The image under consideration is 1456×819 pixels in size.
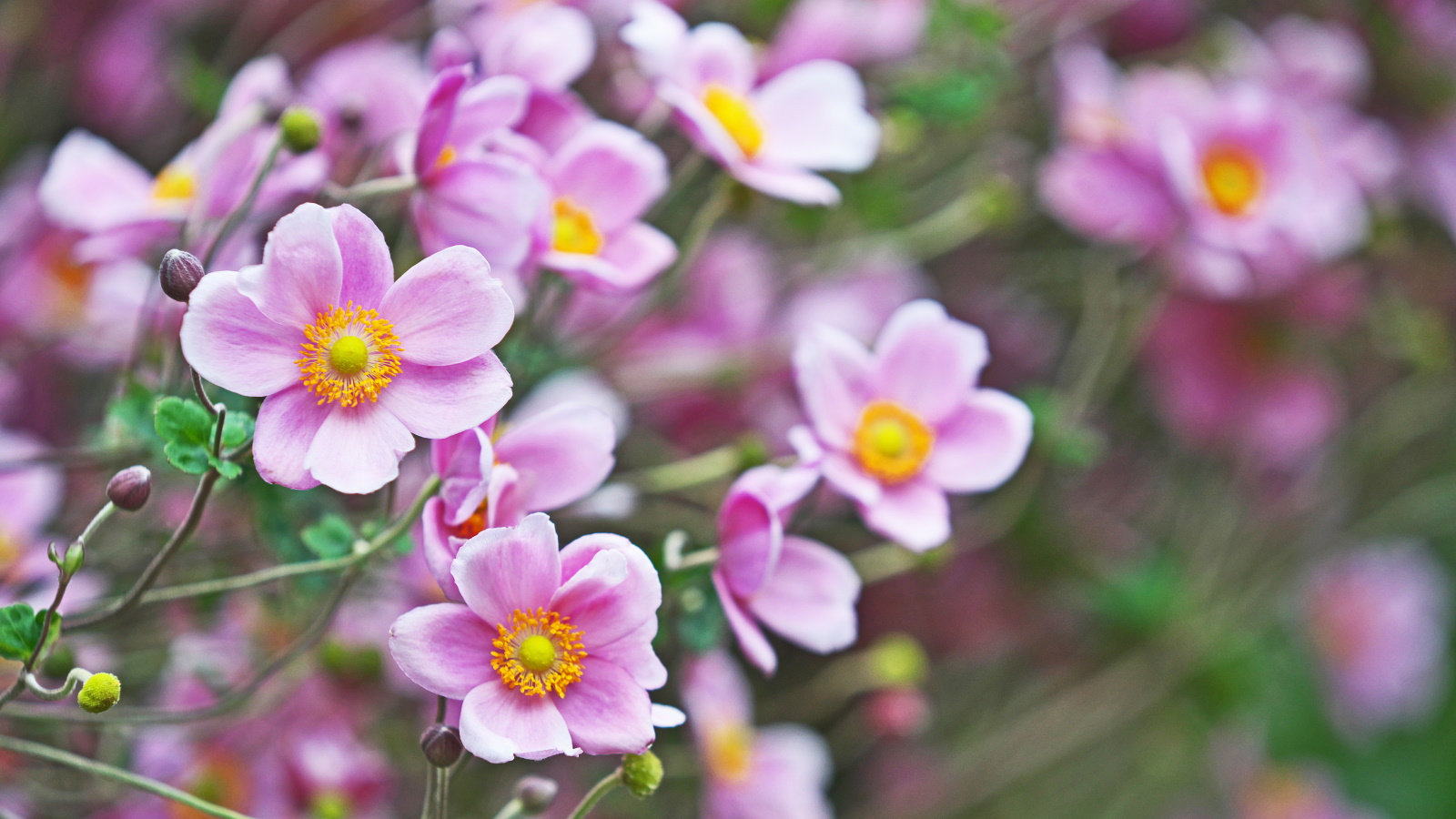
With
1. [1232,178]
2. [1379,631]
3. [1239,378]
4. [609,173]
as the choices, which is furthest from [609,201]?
[1379,631]

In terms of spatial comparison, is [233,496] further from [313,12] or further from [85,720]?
[313,12]

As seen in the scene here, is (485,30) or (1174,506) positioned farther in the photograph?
(1174,506)

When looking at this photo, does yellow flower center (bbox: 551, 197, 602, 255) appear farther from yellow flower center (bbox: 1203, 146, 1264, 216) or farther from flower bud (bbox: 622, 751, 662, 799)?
yellow flower center (bbox: 1203, 146, 1264, 216)

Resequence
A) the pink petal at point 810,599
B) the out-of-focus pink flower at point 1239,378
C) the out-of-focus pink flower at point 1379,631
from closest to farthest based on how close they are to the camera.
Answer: the pink petal at point 810,599 → the out-of-focus pink flower at point 1239,378 → the out-of-focus pink flower at point 1379,631

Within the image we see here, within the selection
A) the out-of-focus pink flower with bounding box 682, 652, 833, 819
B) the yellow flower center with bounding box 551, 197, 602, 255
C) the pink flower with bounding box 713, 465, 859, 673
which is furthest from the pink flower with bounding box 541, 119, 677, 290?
the out-of-focus pink flower with bounding box 682, 652, 833, 819

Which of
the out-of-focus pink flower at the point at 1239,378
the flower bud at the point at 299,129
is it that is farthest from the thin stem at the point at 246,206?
the out-of-focus pink flower at the point at 1239,378

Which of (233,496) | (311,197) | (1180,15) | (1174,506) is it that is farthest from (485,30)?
(1174,506)

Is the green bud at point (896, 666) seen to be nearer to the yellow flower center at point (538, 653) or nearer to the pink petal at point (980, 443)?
the pink petal at point (980, 443)
